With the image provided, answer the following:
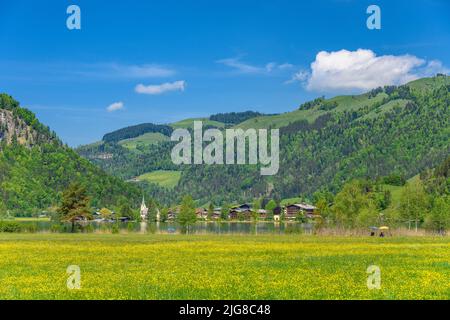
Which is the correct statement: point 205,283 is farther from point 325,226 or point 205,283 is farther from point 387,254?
point 325,226

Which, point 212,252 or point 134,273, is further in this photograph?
point 212,252

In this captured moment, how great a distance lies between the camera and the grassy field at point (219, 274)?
1330 inches

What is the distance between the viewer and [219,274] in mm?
42438

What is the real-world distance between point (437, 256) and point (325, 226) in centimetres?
6696

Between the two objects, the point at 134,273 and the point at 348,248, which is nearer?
the point at 134,273

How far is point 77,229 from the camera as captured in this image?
12756cm

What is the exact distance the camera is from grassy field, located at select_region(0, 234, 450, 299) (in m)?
33.8
